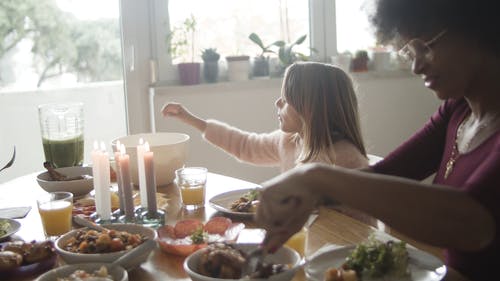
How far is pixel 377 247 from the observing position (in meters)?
1.08

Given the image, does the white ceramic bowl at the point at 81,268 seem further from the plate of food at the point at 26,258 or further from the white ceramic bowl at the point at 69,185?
the white ceramic bowl at the point at 69,185

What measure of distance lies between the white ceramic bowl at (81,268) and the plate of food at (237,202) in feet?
1.54

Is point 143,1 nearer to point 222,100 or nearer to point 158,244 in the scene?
point 222,100

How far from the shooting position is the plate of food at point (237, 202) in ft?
4.84

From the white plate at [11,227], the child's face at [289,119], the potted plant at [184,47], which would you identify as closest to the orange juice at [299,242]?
the white plate at [11,227]

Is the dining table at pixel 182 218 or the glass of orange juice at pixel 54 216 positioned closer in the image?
the dining table at pixel 182 218

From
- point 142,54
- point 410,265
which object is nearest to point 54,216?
point 410,265

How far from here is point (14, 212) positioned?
1.57m

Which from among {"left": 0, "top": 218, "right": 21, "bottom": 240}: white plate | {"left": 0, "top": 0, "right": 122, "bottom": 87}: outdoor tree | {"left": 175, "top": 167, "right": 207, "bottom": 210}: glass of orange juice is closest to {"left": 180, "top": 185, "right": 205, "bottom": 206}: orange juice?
{"left": 175, "top": 167, "right": 207, "bottom": 210}: glass of orange juice

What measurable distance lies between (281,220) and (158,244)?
0.44 metres

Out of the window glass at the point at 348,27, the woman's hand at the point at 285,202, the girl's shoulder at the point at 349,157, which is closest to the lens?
the woman's hand at the point at 285,202

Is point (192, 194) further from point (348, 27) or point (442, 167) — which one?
point (348, 27)

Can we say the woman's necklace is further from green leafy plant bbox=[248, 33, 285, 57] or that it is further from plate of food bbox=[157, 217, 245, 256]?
green leafy plant bbox=[248, 33, 285, 57]

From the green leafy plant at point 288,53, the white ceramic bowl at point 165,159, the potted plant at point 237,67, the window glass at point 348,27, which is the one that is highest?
the window glass at point 348,27
